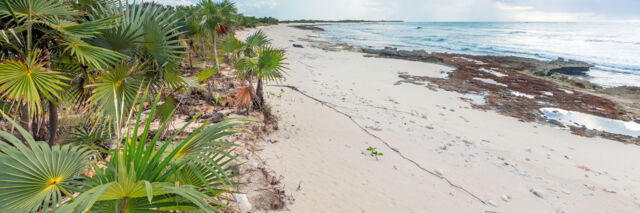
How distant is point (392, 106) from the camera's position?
9383mm

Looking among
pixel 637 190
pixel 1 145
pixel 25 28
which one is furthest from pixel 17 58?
pixel 637 190

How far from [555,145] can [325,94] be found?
6618 millimetres

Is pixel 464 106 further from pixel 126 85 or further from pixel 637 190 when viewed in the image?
pixel 126 85

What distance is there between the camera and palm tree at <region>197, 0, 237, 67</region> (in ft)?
39.0

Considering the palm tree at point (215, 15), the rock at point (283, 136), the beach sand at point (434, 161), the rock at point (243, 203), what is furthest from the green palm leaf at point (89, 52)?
the palm tree at point (215, 15)

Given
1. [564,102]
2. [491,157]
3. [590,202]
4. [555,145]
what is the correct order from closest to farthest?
1. [590,202]
2. [491,157]
3. [555,145]
4. [564,102]

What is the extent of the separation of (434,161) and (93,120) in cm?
552

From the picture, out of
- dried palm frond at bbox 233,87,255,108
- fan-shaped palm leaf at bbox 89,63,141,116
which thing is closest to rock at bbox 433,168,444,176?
dried palm frond at bbox 233,87,255,108

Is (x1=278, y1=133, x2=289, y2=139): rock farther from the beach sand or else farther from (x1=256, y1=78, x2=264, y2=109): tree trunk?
(x1=256, y1=78, x2=264, y2=109): tree trunk

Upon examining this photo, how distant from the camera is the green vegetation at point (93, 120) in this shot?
1.46 m

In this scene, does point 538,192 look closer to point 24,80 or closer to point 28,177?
point 28,177

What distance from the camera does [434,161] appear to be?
227 inches

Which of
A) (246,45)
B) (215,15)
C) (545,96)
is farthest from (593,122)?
(215,15)

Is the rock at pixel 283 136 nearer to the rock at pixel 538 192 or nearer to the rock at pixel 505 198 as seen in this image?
the rock at pixel 505 198
